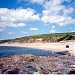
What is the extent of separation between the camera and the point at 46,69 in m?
8.07

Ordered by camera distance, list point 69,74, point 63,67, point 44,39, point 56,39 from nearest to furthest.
Answer: point 69,74, point 63,67, point 56,39, point 44,39

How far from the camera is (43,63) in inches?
367

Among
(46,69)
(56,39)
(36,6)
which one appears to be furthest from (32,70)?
(56,39)

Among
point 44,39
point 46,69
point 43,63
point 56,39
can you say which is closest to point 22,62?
point 43,63

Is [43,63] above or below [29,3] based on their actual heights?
below

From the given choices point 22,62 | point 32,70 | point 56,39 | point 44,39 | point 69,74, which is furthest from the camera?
point 44,39

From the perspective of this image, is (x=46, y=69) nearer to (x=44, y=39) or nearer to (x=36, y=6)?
(x=36, y=6)

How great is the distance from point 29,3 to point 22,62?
3.12m

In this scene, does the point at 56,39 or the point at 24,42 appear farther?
the point at 24,42

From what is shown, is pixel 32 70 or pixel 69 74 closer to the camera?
pixel 69 74

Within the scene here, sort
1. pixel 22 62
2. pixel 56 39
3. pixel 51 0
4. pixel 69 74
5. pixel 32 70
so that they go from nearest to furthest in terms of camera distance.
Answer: pixel 69 74, pixel 32 70, pixel 22 62, pixel 51 0, pixel 56 39

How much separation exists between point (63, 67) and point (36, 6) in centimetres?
370

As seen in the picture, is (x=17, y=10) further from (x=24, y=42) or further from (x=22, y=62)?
(x=24, y=42)

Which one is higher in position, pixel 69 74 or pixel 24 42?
pixel 24 42
